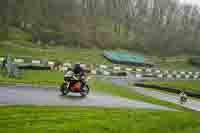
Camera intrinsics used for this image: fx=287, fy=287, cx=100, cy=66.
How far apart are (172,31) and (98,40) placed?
32896 mm

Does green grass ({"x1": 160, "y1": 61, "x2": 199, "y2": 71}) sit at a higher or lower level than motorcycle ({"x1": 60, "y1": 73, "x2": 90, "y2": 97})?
higher

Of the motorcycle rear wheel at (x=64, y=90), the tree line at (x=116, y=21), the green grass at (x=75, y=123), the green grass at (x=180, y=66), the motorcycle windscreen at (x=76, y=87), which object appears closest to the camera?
the green grass at (x=75, y=123)

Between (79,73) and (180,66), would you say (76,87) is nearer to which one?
(79,73)

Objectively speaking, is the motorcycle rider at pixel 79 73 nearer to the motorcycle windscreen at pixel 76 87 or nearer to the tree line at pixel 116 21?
the motorcycle windscreen at pixel 76 87

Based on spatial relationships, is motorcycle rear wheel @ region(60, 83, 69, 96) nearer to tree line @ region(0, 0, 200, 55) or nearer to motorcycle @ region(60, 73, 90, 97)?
motorcycle @ region(60, 73, 90, 97)

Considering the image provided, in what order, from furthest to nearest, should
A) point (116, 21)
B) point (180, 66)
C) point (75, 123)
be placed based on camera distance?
point (116, 21), point (180, 66), point (75, 123)

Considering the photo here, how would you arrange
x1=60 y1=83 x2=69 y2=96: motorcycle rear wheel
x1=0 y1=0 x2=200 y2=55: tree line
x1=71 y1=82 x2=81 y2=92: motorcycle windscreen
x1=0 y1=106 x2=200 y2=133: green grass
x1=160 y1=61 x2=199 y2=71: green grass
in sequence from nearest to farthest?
1. x1=0 y1=106 x2=200 y2=133: green grass
2. x1=60 y1=83 x2=69 y2=96: motorcycle rear wheel
3. x1=71 y1=82 x2=81 y2=92: motorcycle windscreen
4. x1=160 y1=61 x2=199 y2=71: green grass
5. x1=0 y1=0 x2=200 y2=55: tree line

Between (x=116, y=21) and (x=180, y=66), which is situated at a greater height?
(x=116, y=21)

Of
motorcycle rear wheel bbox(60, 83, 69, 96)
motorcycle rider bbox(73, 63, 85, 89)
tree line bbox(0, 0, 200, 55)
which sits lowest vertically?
motorcycle rear wheel bbox(60, 83, 69, 96)

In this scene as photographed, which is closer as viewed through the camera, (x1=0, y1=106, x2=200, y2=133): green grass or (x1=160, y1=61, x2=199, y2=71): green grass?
(x1=0, y1=106, x2=200, y2=133): green grass

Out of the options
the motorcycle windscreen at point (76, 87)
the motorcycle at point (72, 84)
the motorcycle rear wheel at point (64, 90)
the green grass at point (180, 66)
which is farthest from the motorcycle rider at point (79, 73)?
the green grass at point (180, 66)

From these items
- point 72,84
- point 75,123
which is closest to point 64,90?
point 72,84

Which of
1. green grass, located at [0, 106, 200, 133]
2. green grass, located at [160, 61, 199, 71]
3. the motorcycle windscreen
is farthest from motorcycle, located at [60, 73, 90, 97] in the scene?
green grass, located at [160, 61, 199, 71]

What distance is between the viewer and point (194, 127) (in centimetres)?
983
